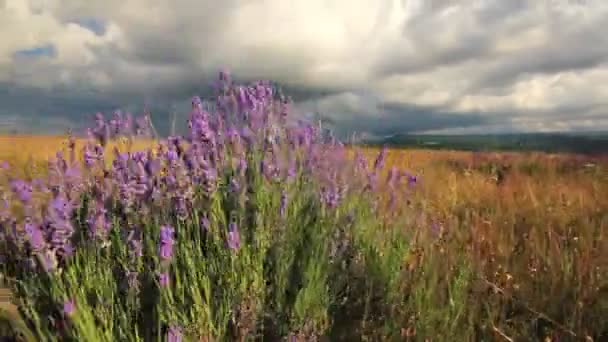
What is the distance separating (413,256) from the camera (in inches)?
145

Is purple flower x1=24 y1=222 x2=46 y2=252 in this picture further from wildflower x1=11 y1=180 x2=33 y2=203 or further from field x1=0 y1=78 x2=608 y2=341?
wildflower x1=11 y1=180 x2=33 y2=203

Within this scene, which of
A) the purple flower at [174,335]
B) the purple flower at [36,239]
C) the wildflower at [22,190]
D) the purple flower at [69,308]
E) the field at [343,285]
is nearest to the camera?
the purple flower at [174,335]

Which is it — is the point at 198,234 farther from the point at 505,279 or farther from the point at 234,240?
the point at 505,279

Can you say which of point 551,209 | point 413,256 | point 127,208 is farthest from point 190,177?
point 551,209

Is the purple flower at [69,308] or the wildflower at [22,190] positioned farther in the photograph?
the wildflower at [22,190]

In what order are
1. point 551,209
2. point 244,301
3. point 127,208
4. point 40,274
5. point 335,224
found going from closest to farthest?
point 244,301 → point 127,208 → point 40,274 → point 335,224 → point 551,209

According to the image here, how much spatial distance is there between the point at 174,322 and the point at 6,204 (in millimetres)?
1277

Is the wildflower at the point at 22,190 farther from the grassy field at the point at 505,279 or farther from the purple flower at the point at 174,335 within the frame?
the purple flower at the point at 174,335

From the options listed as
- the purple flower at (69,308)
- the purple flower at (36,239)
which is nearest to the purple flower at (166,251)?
the purple flower at (69,308)

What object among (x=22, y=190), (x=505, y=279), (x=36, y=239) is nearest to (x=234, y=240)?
(x=36, y=239)

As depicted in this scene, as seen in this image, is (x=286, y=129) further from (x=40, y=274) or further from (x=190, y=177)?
(x=40, y=274)

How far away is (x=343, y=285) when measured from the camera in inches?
117

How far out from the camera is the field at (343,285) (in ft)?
7.70

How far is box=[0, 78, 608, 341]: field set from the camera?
235 cm
